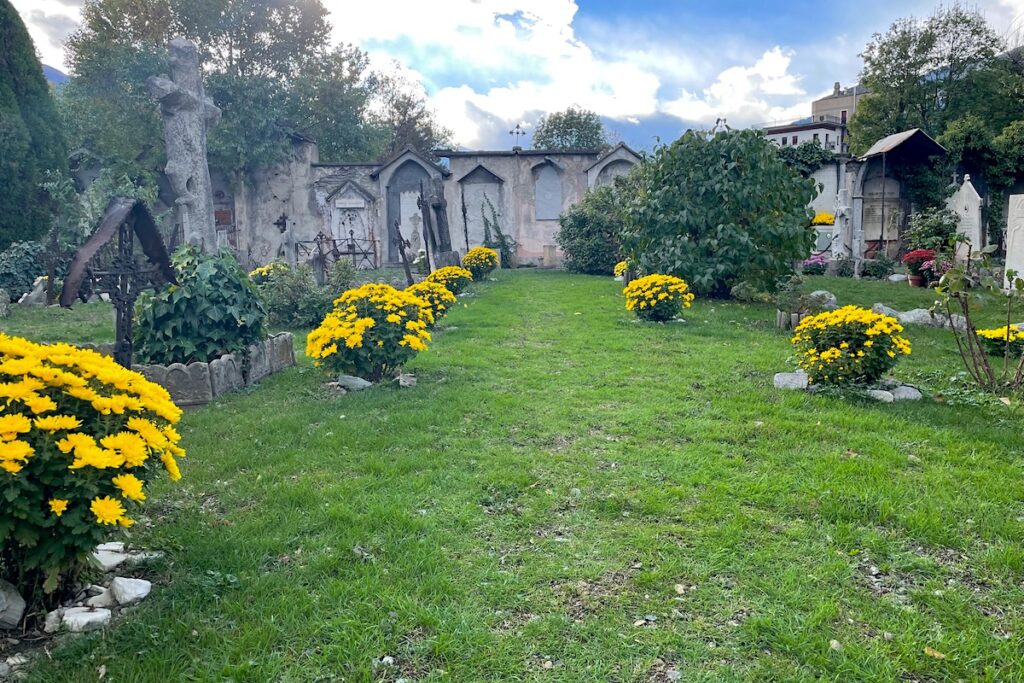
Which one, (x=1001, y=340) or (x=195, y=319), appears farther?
(x=1001, y=340)

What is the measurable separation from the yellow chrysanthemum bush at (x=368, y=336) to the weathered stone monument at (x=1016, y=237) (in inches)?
400

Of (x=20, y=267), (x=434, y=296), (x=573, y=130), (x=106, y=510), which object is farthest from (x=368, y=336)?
(x=573, y=130)

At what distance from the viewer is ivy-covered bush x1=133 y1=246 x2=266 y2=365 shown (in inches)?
245

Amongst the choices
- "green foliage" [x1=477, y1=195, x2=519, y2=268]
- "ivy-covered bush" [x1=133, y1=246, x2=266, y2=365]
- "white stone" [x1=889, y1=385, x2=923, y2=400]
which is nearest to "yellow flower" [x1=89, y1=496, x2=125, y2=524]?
"ivy-covered bush" [x1=133, y1=246, x2=266, y2=365]

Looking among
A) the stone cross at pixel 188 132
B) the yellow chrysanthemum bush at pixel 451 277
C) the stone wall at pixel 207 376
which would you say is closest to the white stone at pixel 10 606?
the stone wall at pixel 207 376

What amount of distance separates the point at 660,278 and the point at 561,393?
4.35 meters

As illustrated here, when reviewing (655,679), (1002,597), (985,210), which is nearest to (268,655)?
(655,679)

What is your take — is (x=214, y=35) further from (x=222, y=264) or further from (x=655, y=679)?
(x=655, y=679)

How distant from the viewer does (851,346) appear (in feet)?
18.0

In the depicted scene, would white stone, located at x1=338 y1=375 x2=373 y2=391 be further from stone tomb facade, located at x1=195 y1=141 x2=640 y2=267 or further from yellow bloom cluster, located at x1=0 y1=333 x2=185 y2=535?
stone tomb facade, located at x1=195 y1=141 x2=640 y2=267

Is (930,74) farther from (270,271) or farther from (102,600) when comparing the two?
(102,600)

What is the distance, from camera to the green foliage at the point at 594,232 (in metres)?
19.2

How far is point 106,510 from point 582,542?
6.89 ft

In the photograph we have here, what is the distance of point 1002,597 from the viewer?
2.71 m
